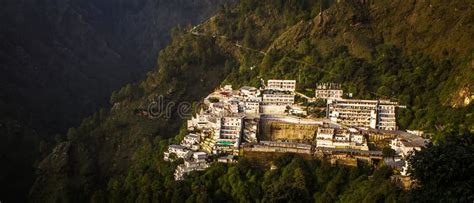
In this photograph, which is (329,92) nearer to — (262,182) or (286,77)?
(286,77)

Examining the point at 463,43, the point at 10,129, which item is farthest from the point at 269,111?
the point at 10,129

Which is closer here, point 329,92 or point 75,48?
point 329,92

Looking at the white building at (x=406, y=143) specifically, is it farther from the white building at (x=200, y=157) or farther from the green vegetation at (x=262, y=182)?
the white building at (x=200, y=157)

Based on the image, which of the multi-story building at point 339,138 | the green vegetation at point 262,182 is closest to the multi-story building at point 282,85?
the multi-story building at point 339,138

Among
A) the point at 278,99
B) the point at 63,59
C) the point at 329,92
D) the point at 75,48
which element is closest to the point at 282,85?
the point at 278,99

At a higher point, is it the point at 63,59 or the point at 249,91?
the point at 63,59

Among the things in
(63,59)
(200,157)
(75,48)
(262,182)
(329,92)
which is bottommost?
(262,182)

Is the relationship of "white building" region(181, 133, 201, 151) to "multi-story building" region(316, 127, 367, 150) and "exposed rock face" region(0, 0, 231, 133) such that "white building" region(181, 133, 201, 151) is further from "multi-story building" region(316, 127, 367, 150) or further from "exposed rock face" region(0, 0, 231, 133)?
"exposed rock face" region(0, 0, 231, 133)
